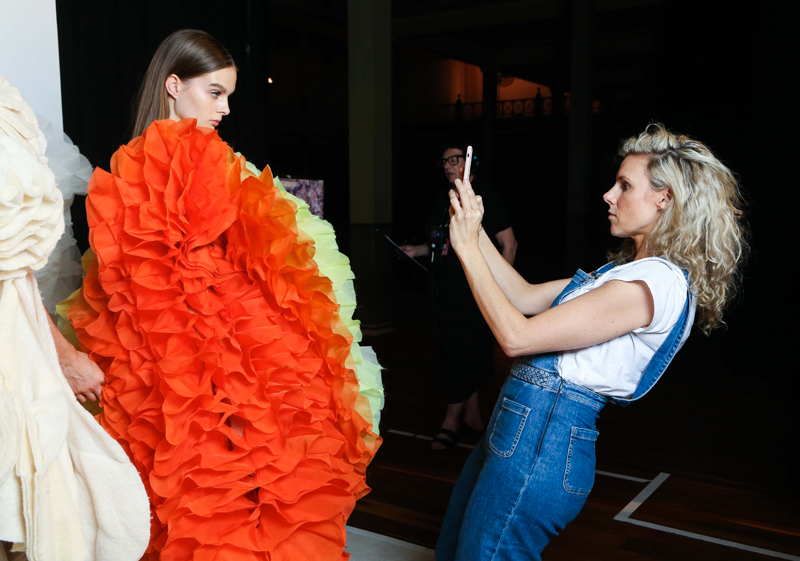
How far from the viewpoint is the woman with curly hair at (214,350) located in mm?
1216

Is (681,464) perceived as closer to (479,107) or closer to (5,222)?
(5,222)

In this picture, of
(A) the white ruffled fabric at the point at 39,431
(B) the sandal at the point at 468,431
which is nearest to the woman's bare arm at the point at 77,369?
(A) the white ruffled fabric at the point at 39,431

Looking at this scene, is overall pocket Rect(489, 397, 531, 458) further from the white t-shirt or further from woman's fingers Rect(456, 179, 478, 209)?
woman's fingers Rect(456, 179, 478, 209)

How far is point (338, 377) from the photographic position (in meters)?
1.39

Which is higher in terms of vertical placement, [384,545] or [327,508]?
[327,508]

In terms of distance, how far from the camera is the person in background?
3.34m

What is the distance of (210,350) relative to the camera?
122 cm

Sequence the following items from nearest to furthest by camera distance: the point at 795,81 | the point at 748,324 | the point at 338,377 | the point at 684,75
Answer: the point at 338,377
the point at 795,81
the point at 748,324
the point at 684,75

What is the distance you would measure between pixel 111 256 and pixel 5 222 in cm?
26

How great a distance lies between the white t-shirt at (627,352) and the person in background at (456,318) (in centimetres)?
189

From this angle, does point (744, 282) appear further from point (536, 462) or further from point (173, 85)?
point (173, 85)

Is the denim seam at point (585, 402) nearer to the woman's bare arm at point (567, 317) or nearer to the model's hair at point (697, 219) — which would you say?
the woman's bare arm at point (567, 317)

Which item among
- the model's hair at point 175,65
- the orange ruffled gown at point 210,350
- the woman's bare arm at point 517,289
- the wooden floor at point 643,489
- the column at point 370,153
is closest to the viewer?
the orange ruffled gown at point 210,350

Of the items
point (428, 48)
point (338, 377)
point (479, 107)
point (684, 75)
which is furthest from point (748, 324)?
point (479, 107)
